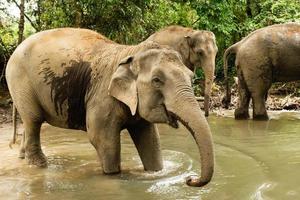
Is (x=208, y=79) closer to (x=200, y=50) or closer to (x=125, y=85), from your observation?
(x=200, y=50)

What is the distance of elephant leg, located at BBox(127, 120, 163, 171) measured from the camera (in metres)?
6.35

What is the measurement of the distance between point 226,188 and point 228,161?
1412mm

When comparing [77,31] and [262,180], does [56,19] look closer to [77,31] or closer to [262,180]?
[77,31]

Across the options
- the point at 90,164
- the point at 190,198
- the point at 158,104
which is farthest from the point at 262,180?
the point at 90,164

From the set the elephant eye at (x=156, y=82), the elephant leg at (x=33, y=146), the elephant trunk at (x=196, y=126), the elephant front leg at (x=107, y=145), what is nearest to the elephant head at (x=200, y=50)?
the elephant leg at (x=33, y=146)

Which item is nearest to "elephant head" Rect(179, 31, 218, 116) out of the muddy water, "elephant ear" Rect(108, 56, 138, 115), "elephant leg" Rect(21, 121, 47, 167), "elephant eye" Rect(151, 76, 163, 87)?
the muddy water

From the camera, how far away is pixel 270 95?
14.5 meters

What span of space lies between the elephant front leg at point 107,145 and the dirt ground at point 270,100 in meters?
5.39

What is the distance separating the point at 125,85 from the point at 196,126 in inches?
46.9

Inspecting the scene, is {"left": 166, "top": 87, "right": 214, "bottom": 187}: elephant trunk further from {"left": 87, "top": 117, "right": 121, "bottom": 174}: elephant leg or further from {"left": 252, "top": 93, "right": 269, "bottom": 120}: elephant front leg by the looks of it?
{"left": 252, "top": 93, "right": 269, "bottom": 120}: elephant front leg

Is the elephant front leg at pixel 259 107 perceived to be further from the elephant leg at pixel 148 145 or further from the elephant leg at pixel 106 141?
the elephant leg at pixel 106 141

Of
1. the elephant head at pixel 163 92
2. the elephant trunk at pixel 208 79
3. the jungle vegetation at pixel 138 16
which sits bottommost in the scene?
the elephant trunk at pixel 208 79

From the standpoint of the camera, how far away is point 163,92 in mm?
5168

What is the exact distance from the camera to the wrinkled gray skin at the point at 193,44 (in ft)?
35.2
